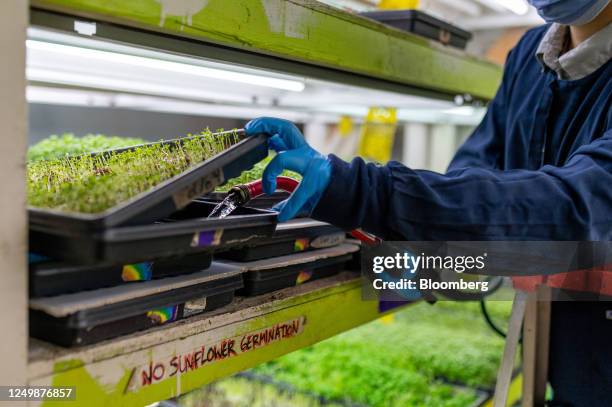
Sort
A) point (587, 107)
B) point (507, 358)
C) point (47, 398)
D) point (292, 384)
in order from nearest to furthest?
point (47, 398) → point (587, 107) → point (507, 358) → point (292, 384)

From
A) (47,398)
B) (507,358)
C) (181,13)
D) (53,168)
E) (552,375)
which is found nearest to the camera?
(47,398)

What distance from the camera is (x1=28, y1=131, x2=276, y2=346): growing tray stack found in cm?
93

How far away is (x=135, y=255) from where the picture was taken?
97 cm

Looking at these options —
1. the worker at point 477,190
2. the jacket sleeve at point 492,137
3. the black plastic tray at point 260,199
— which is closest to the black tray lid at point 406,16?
the jacket sleeve at point 492,137

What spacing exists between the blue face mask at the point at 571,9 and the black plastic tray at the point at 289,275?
2.95ft

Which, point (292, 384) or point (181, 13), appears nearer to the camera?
point (181, 13)

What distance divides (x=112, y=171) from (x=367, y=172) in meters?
0.56

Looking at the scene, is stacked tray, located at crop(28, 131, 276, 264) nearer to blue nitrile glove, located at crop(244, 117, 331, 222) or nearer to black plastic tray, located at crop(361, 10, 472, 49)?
blue nitrile glove, located at crop(244, 117, 331, 222)

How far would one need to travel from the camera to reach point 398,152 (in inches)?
246

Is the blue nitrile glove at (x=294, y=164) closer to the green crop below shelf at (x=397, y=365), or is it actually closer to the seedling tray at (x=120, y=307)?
the seedling tray at (x=120, y=307)

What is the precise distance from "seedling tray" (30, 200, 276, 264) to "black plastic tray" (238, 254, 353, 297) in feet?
0.99

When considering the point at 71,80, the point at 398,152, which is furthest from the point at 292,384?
the point at 398,152

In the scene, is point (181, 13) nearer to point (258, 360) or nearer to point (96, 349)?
point (96, 349)

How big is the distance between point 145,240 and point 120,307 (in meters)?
0.21
